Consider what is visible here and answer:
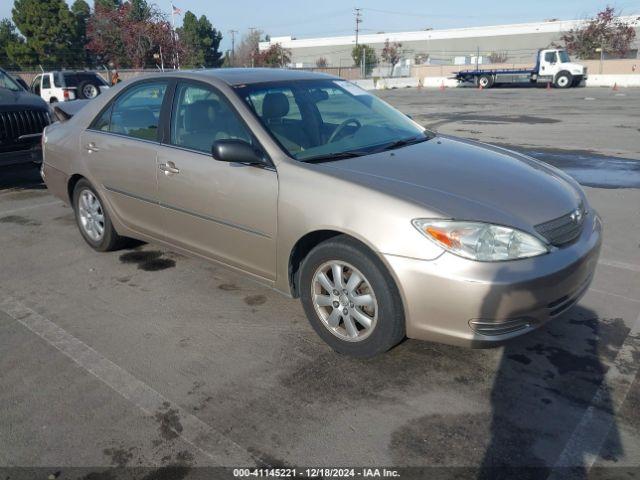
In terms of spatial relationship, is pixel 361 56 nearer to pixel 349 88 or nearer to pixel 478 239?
pixel 349 88

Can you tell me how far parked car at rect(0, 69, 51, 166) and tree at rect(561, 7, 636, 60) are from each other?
54597mm

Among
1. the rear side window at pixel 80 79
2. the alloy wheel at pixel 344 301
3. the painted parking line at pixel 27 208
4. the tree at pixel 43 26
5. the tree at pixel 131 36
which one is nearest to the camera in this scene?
the alloy wheel at pixel 344 301

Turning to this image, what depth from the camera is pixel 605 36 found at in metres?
51.3

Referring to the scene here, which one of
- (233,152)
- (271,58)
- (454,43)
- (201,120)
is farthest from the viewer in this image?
(454,43)

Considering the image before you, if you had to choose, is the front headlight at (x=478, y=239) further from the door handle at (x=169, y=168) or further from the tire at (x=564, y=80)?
the tire at (x=564, y=80)

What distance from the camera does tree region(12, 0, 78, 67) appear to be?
1948 inches

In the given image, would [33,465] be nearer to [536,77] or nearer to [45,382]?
[45,382]

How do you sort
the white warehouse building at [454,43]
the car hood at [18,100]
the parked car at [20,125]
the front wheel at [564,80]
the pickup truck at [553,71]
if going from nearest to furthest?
the parked car at [20,125] < the car hood at [18,100] < the pickup truck at [553,71] < the front wheel at [564,80] < the white warehouse building at [454,43]

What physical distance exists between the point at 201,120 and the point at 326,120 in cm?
91

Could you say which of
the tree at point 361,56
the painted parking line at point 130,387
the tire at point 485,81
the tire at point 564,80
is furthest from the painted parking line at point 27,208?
the tree at point 361,56

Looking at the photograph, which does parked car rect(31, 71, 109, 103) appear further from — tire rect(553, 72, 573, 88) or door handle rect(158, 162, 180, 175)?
tire rect(553, 72, 573, 88)

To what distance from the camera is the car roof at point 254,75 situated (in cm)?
399

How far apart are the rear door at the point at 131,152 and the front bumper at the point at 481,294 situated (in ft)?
7.48

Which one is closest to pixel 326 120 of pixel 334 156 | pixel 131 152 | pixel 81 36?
pixel 334 156
